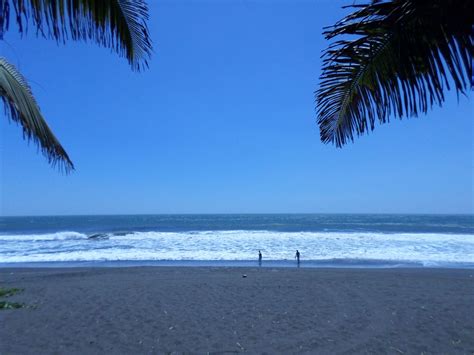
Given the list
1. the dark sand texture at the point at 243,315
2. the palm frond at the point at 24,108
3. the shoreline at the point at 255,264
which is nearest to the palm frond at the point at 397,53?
the palm frond at the point at 24,108

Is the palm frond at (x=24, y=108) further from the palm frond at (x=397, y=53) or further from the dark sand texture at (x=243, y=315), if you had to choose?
the dark sand texture at (x=243, y=315)

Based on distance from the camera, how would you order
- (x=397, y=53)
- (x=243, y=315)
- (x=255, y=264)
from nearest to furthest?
(x=397, y=53)
(x=243, y=315)
(x=255, y=264)

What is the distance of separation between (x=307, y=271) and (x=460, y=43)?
14.8m

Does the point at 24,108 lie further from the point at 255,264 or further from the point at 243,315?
the point at 255,264

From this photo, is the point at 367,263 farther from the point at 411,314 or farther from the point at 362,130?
the point at 362,130

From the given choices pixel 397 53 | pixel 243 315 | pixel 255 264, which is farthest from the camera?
pixel 255 264

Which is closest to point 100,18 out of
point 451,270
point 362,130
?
point 362,130

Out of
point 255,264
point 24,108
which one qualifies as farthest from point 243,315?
point 255,264

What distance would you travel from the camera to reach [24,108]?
171 centimetres

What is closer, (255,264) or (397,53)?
(397,53)

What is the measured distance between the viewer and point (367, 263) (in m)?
18.6

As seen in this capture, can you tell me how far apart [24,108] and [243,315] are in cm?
766

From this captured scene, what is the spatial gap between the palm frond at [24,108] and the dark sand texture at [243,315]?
5517 mm

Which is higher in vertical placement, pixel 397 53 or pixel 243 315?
pixel 397 53
